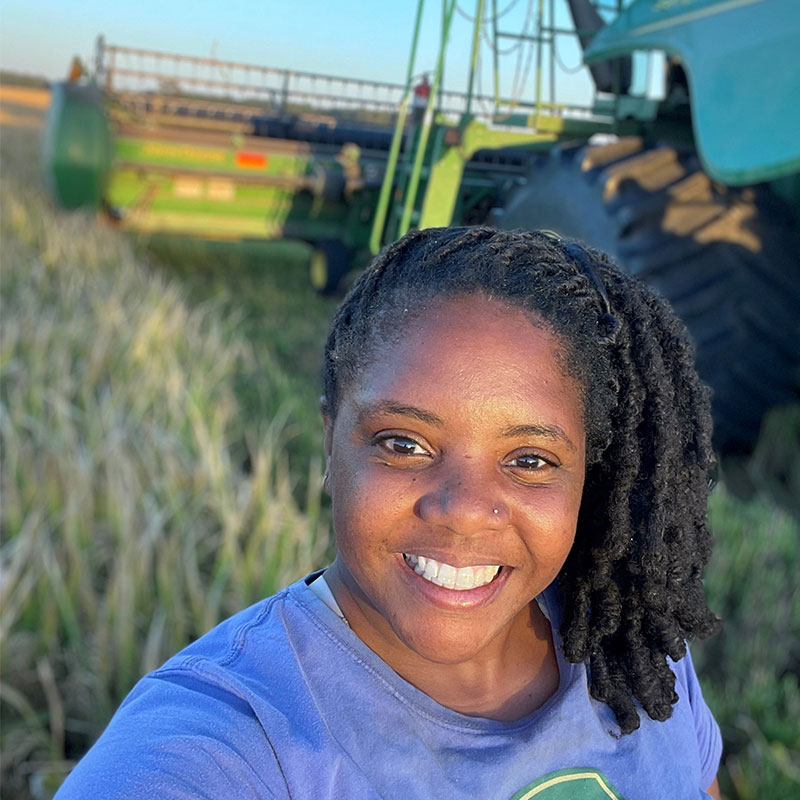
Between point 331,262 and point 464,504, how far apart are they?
6463 mm

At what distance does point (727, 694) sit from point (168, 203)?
18.6 ft

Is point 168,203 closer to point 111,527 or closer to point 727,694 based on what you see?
point 111,527

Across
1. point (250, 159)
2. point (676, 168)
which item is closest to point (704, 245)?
point (676, 168)

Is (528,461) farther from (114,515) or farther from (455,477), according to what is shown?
(114,515)

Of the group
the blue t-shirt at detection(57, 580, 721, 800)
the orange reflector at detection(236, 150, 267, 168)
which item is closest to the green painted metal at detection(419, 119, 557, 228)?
the blue t-shirt at detection(57, 580, 721, 800)

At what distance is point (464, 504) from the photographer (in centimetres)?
96

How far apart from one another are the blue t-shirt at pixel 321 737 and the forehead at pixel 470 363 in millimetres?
267

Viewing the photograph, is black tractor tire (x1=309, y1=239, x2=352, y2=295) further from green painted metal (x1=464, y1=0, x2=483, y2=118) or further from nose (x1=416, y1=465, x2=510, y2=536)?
nose (x1=416, y1=465, x2=510, y2=536)

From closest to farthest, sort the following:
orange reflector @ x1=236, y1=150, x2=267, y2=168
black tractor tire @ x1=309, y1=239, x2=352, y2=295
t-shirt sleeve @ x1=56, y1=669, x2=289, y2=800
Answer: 1. t-shirt sleeve @ x1=56, y1=669, x2=289, y2=800
2. orange reflector @ x1=236, y1=150, x2=267, y2=168
3. black tractor tire @ x1=309, y1=239, x2=352, y2=295

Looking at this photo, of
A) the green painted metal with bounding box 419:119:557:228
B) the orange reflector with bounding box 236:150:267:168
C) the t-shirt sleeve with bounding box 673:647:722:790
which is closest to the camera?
the t-shirt sleeve with bounding box 673:647:722:790

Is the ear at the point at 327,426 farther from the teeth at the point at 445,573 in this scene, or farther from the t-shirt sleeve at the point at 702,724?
the t-shirt sleeve at the point at 702,724

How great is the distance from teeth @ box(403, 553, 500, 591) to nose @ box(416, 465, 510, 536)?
49mm

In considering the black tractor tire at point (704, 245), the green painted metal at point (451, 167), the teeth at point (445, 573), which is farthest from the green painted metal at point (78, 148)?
→ the teeth at point (445, 573)

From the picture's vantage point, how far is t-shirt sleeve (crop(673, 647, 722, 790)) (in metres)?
1.23
